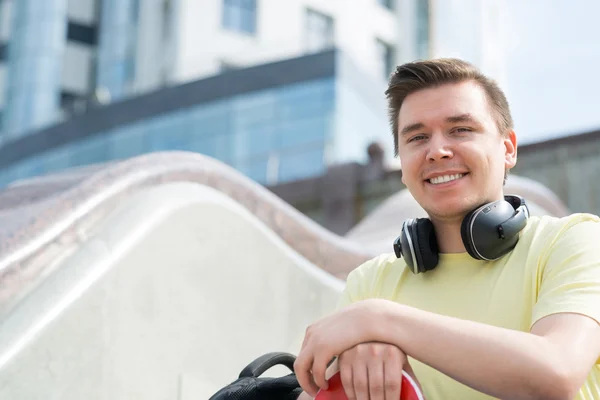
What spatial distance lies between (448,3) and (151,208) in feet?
119

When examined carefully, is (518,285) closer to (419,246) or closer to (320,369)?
(419,246)

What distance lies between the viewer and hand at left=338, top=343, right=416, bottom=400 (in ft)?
5.60

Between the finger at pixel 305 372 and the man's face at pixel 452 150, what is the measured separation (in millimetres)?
564

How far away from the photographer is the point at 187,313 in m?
4.13

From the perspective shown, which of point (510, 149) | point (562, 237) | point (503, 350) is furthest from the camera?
point (510, 149)

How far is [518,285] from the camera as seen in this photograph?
79.1 inches

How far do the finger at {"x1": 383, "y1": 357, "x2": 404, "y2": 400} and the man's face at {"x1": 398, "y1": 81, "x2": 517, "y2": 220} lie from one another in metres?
0.56

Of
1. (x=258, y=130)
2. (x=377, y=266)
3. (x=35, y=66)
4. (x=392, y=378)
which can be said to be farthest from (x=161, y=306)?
(x=35, y=66)

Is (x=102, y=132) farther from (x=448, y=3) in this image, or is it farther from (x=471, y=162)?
(x=471, y=162)

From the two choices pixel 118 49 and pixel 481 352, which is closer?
pixel 481 352

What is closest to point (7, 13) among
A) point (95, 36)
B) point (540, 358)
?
point (95, 36)

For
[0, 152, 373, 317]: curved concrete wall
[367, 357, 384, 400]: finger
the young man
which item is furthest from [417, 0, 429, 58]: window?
[367, 357, 384, 400]: finger

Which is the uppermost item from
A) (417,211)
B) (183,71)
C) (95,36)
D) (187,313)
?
(95,36)

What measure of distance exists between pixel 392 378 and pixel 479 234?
0.49 m
